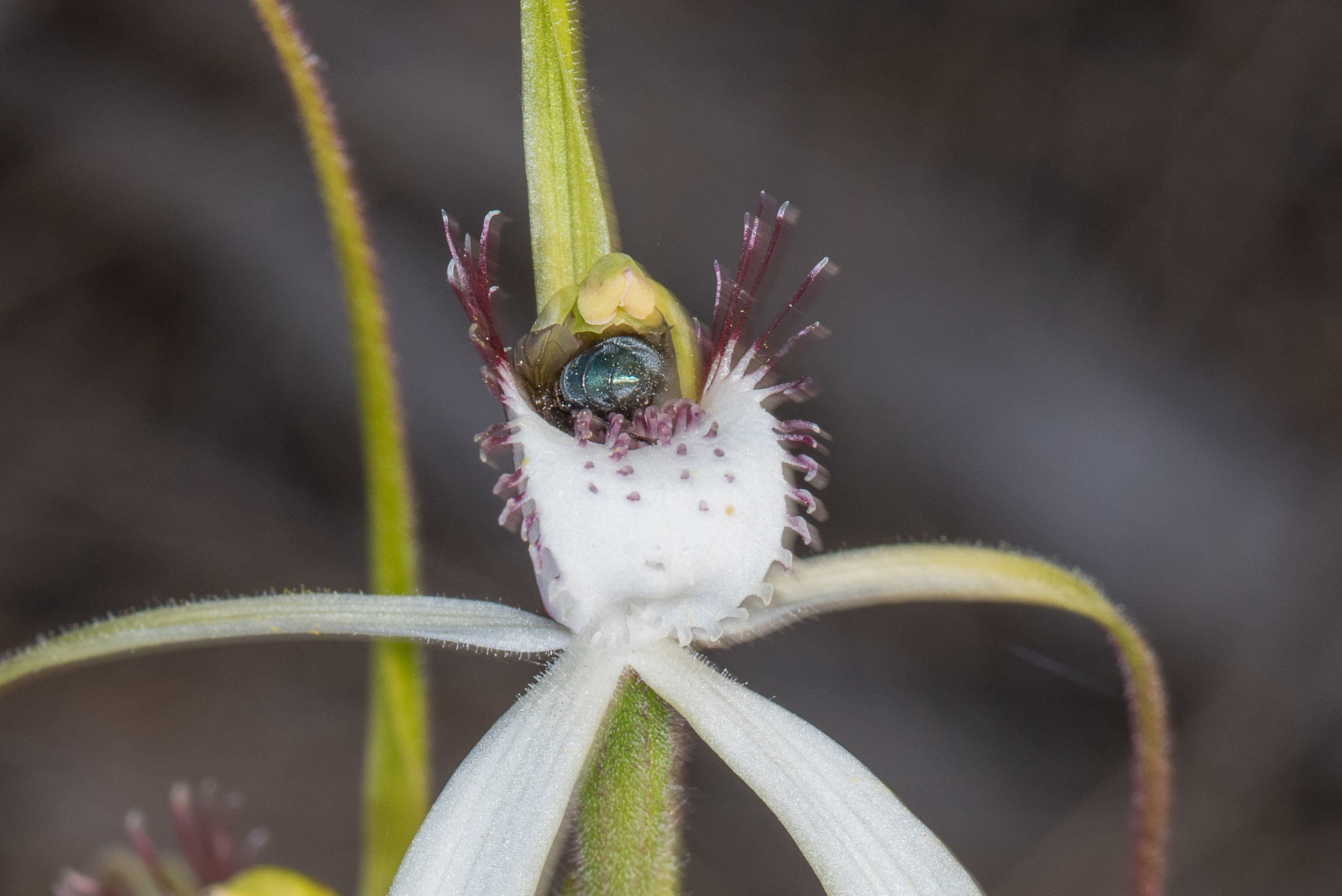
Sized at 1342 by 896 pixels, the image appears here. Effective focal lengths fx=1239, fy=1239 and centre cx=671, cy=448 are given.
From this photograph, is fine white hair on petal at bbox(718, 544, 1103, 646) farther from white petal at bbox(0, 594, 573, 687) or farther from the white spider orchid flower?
white petal at bbox(0, 594, 573, 687)

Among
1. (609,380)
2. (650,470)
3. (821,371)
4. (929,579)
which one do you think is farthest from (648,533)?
(821,371)

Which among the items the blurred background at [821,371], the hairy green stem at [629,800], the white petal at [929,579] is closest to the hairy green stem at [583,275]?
the hairy green stem at [629,800]

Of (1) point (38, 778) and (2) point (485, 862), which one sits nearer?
(2) point (485, 862)

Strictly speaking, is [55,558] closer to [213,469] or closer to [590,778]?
[213,469]

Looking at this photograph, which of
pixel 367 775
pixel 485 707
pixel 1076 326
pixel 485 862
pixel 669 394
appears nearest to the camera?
pixel 485 862

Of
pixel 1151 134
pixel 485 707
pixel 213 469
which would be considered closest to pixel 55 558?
pixel 213 469

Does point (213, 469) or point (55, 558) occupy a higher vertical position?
point (213, 469)

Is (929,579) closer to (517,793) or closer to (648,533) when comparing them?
(648,533)
